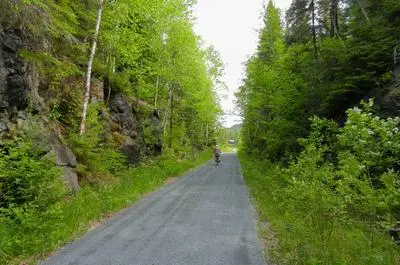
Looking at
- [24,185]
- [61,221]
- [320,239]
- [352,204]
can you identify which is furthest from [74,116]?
[352,204]

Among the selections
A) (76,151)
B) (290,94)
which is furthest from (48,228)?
(290,94)

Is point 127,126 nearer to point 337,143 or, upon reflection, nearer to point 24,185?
point 24,185

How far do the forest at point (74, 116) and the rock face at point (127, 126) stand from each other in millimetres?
77

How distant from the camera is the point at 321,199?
678 cm

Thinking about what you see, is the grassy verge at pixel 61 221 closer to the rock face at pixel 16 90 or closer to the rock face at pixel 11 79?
the rock face at pixel 16 90

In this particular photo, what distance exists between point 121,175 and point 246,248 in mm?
10375

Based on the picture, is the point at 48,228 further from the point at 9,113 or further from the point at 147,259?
the point at 9,113

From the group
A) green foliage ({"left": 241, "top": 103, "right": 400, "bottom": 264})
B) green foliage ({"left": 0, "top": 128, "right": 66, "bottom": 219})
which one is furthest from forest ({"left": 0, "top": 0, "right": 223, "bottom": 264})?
green foliage ({"left": 241, "top": 103, "right": 400, "bottom": 264})

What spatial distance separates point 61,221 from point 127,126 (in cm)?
1292

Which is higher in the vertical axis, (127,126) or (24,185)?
(127,126)

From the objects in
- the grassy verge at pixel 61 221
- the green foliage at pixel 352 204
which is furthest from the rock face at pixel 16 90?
the green foliage at pixel 352 204

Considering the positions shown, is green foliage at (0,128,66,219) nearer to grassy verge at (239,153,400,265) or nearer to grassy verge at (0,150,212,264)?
grassy verge at (0,150,212,264)

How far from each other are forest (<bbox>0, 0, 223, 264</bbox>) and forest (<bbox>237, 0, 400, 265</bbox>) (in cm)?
504

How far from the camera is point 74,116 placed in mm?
A: 15047
